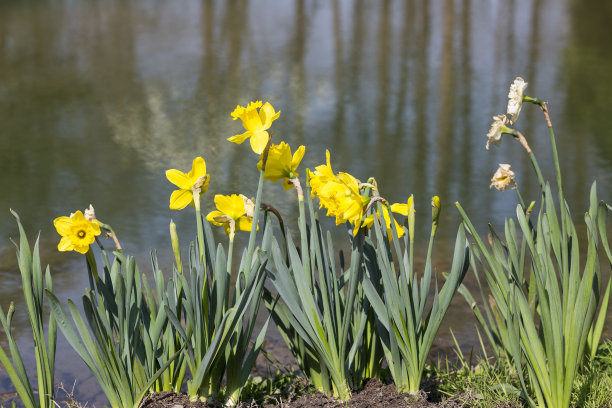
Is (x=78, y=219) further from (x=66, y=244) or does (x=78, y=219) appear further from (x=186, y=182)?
(x=186, y=182)

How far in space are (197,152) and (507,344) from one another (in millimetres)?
4337

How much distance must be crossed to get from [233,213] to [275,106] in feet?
18.6

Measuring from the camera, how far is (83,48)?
11.4m

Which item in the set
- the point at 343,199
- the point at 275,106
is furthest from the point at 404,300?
the point at 275,106

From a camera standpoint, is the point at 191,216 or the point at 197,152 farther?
the point at 197,152

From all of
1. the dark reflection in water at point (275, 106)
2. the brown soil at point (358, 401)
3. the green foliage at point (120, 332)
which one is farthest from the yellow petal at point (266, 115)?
the dark reflection in water at point (275, 106)

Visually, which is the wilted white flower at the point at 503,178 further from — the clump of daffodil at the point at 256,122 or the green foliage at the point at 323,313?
the clump of daffodil at the point at 256,122

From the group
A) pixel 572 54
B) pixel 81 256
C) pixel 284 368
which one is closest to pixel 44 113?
pixel 81 256

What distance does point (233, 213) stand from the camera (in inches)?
91.1

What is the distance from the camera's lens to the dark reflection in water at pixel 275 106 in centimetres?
520

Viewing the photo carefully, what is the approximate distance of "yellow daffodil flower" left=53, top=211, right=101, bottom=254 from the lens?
2.13 m

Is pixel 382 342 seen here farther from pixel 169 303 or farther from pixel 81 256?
pixel 81 256

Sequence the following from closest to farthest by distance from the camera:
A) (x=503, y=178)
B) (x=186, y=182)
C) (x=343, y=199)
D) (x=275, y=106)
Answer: (x=343, y=199)
(x=503, y=178)
(x=186, y=182)
(x=275, y=106)

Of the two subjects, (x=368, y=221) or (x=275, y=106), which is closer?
(x=368, y=221)
